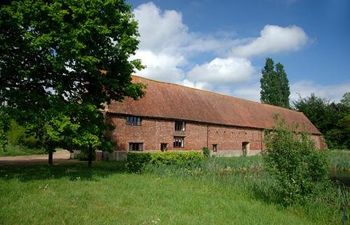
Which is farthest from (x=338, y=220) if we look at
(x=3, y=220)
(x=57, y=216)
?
(x=3, y=220)

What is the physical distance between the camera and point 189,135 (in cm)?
3988

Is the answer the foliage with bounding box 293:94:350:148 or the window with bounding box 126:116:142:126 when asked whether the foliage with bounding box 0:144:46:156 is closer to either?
the window with bounding box 126:116:142:126

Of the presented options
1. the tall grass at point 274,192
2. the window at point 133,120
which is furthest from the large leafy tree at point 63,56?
the window at point 133,120

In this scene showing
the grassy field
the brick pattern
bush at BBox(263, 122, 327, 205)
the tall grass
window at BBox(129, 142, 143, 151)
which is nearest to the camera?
the grassy field

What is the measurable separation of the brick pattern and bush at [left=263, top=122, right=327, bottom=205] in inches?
557

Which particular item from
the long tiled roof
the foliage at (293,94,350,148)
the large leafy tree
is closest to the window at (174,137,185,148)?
the long tiled roof

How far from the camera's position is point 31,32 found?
16.2 metres

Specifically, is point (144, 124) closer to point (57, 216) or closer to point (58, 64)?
point (58, 64)

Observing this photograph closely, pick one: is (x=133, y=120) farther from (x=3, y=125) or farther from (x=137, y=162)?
(x=3, y=125)

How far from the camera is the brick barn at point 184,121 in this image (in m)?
33.8

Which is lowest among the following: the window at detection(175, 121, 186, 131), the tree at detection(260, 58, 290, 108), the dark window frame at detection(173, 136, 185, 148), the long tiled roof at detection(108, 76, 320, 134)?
the dark window frame at detection(173, 136, 185, 148)

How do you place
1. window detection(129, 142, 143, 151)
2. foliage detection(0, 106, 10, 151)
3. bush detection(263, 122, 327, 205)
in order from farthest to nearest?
window detection(129, 142, 143, 151), foliage detection(0, 106, 10, 151), bush detection(263, 122, 327, 205)

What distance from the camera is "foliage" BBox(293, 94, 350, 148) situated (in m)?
66.4

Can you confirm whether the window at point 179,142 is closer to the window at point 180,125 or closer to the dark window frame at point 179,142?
the dark window frame at point 179,142
